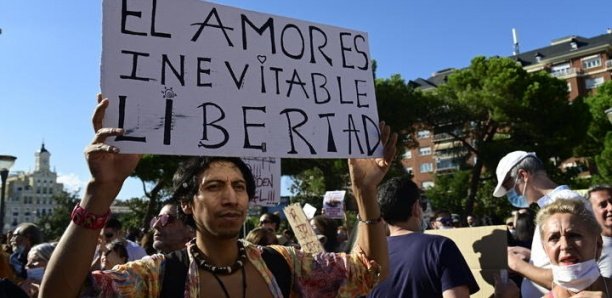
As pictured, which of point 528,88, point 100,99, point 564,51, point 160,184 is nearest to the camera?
point 100,99

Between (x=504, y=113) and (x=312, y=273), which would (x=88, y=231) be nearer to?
(x=312, y=273)

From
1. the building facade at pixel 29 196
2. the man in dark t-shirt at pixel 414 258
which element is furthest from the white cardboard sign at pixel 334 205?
the building facade at pixel 29 196

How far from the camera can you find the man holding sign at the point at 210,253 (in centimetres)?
170

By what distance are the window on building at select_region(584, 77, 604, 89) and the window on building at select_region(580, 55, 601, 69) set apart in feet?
5.64

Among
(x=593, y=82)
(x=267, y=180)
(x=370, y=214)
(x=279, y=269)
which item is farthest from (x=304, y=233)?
(x=593, y=82)

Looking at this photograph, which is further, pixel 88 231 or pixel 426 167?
pixel 426 167

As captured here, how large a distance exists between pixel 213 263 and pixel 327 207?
5.87m

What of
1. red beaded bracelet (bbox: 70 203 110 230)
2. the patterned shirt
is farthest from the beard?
red beaded bracelet (bbox: 70 203 110 230)

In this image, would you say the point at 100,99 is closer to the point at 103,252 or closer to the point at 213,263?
the point at 213,263

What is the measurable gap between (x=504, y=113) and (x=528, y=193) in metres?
28.3

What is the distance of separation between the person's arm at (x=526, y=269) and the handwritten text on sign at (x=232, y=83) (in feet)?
3.78

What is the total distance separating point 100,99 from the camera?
6.64 feet

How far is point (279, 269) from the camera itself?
2160mm

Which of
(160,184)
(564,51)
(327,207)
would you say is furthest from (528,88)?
(564,51)
